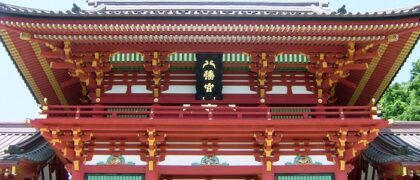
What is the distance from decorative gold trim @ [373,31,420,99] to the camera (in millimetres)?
11878

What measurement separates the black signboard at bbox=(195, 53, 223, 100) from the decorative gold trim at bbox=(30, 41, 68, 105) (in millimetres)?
3615

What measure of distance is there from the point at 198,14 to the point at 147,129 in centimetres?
262

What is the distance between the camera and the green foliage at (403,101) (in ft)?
95.0

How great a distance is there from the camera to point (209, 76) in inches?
482

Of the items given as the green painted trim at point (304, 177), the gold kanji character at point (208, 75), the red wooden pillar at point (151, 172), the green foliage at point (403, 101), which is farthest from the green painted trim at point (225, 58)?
the green foliage at point (403, 101)

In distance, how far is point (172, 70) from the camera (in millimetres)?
12555

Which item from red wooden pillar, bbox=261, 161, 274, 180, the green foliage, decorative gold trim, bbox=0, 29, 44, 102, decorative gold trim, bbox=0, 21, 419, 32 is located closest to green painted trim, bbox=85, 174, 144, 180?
red wooden pillar, bbox=261, 161, 274, 180

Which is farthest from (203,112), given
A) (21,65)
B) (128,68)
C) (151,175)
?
(21,65)

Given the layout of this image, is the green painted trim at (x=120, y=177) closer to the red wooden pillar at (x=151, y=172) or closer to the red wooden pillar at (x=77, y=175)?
the red wooden pillar at (x=151, y=172)

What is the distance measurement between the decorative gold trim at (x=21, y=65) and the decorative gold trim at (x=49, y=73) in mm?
447

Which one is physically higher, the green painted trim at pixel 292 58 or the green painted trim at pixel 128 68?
the green painted trim at pixel 292 58

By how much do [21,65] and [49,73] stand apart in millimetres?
683

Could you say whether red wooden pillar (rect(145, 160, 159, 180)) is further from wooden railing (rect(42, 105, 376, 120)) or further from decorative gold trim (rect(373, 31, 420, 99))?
decorative gold trim (rect(373, 31, 420, 99))

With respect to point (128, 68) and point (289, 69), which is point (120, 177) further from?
point (289, 69)
